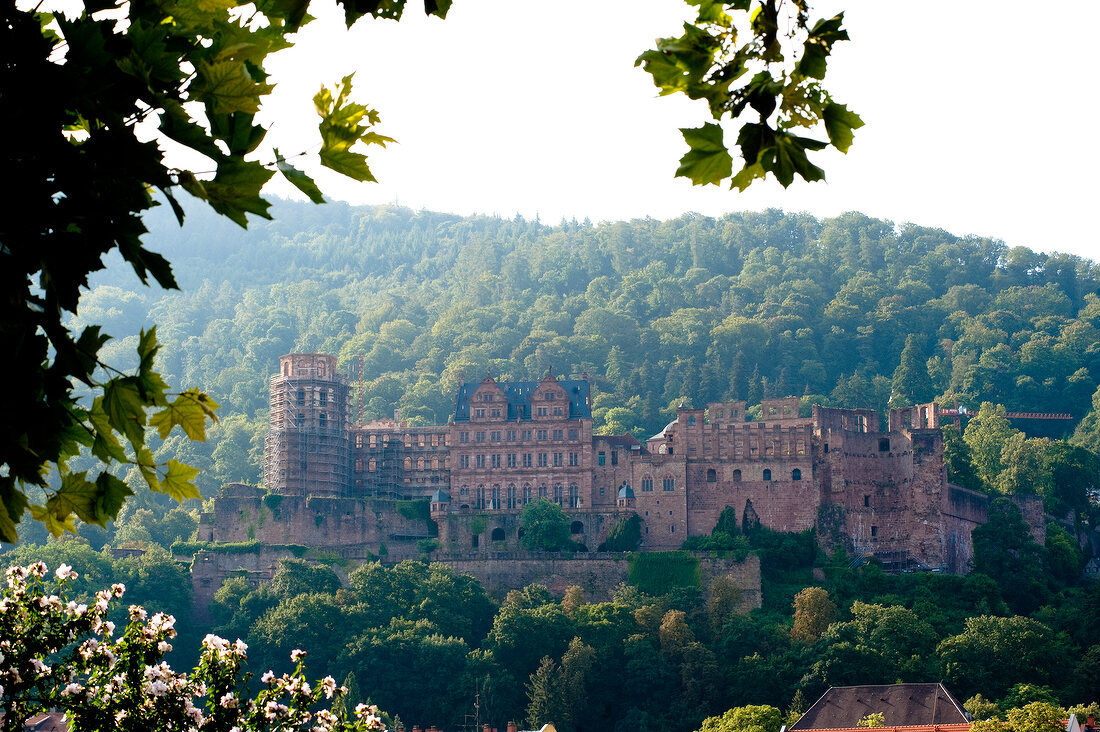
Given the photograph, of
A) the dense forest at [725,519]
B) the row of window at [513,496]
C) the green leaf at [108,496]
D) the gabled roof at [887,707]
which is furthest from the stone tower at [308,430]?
the green leaf at [108,496]

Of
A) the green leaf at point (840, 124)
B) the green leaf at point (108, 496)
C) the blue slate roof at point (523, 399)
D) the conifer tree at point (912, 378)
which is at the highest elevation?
the conifer tree at point (912, 378)

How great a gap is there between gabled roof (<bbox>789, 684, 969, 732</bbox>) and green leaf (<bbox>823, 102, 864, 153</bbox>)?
6569 centimetres

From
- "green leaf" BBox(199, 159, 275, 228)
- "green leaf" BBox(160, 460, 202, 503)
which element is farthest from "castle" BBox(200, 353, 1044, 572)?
"green leaf" BBox(199, 159, 275, 228)

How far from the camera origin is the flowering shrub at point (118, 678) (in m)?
17.0

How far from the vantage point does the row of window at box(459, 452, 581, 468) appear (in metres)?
100

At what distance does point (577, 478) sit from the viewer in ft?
328

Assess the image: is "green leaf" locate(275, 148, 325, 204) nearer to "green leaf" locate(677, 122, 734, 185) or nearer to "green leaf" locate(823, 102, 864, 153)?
"green leaf" locate(677, 122, 734, 185)

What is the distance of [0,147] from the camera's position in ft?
20.2

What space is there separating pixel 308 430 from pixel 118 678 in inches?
3358

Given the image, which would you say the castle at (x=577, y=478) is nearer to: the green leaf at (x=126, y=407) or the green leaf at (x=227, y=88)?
the green leaf at (x=126, y=407)

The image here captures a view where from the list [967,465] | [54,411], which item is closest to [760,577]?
[967,465]

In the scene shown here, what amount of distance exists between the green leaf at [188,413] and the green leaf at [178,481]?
0.33 meters

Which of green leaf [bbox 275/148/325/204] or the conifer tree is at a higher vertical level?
the conifer tree

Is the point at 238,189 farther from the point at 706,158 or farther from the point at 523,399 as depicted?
the point at 523,399
